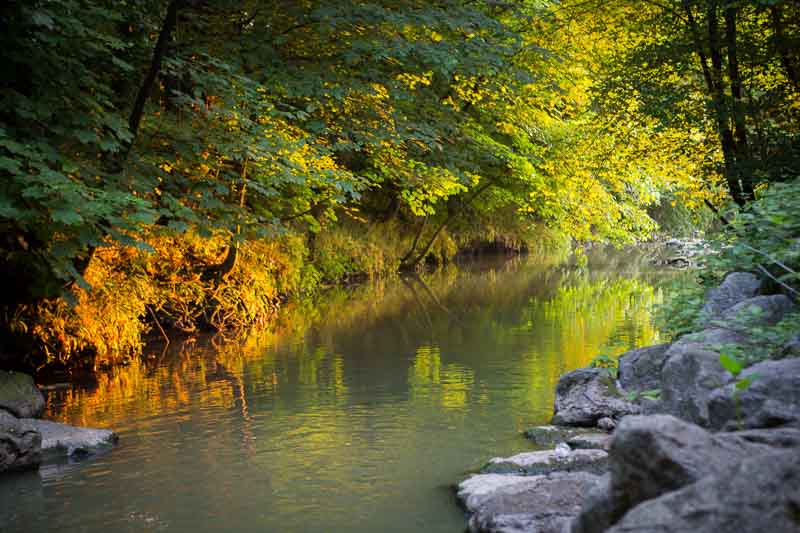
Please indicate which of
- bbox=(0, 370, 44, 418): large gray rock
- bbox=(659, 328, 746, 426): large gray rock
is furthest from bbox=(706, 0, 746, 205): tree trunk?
bbox=(0, 370, 44, 418): large gray rock

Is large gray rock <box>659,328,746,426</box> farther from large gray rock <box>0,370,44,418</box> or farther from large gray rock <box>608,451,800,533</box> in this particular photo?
large gray rock <box>0,370,44,418</box>

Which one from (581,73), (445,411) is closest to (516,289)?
(581,73)

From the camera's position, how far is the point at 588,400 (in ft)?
24.8

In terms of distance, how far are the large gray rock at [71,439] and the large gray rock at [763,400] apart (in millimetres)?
5412

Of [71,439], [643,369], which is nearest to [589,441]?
[643,369]

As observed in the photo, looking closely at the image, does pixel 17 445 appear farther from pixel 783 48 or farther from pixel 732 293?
pixel 783 48

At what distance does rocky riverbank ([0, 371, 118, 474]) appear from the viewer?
675 cm

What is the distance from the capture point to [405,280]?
932 inches

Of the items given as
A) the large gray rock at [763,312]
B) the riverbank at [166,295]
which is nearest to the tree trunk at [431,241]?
the riverbank at [166,295]

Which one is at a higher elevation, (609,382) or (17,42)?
(17,42)

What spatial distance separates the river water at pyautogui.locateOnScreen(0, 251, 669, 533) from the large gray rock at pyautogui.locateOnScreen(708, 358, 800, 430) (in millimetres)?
1975

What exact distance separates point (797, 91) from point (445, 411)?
5821 millimetres

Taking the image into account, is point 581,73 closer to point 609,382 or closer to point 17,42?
point 609,382

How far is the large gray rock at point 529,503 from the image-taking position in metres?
4.66
